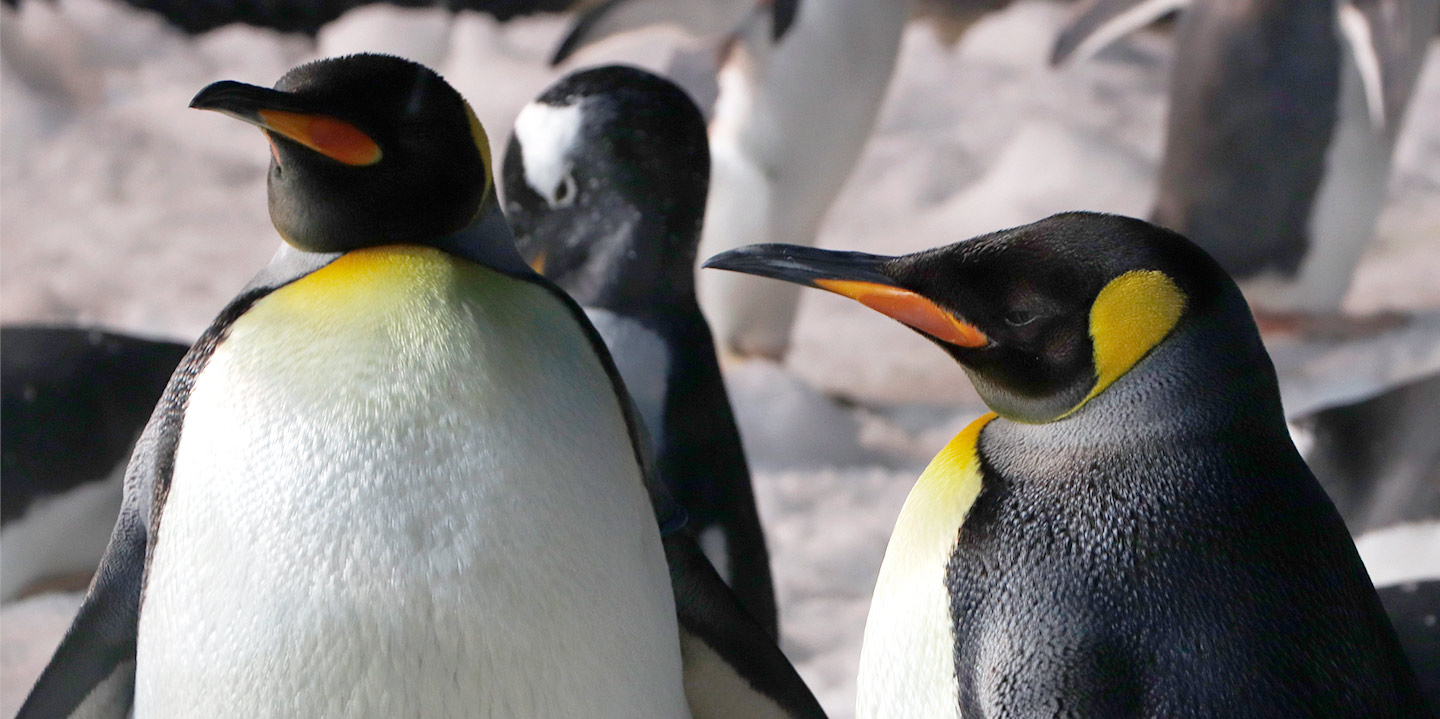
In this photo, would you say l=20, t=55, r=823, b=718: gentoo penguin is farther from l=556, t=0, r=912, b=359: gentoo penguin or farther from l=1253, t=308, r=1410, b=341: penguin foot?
l=1253, t=308, r=1410, b=341: penguin foot

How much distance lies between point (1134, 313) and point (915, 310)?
0.39 feet

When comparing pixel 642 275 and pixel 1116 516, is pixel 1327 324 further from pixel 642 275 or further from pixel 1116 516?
pixel 1116 516

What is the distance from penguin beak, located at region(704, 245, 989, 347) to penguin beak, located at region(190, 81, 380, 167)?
0.74 ft

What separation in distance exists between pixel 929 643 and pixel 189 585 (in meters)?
0.44

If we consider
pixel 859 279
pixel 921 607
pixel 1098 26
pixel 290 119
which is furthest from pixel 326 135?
pixel 1098 26

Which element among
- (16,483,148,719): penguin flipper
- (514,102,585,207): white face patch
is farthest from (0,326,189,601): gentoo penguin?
(16,483,148,719): penguin flipper

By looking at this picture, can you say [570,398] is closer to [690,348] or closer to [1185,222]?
[690,348]

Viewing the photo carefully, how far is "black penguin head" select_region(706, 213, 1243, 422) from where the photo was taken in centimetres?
73

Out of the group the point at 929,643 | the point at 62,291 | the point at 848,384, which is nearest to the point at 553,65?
the point at 848,384

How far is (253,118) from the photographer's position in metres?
0.77

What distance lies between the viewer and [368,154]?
2.69ft

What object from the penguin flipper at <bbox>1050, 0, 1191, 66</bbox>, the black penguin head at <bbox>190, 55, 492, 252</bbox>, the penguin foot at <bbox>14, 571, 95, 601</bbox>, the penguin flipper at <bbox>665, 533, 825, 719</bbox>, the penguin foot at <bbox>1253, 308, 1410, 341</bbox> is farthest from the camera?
the penguin flipper at <bbox>1050, 0, 1191, 66</bbox>

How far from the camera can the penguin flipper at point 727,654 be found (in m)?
0.98

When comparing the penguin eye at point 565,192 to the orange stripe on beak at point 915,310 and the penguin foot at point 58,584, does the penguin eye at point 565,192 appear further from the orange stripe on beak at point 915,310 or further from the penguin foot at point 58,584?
the penguin foot at point 58,584
